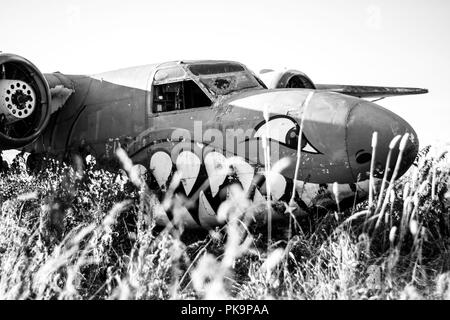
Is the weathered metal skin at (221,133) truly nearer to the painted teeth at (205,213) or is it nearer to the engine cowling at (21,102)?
the painted teeth at (205,213)

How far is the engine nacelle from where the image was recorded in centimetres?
874

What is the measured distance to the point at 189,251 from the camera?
19.6 feet

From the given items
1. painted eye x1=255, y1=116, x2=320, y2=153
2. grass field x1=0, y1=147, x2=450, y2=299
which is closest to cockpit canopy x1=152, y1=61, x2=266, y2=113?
painted eye x1=255, y1=116, x2=320, y2=153

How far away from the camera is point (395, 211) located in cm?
654

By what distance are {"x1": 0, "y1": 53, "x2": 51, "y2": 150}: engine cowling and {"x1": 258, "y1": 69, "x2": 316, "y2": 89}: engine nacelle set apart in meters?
3.74

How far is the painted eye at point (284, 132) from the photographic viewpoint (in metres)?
5.53

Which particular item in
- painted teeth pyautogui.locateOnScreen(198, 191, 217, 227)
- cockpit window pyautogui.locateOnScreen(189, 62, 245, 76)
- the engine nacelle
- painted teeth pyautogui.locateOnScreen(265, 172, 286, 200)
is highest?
cockpit window pyautogui.locateOnScreen(189, 62, 245, 76)

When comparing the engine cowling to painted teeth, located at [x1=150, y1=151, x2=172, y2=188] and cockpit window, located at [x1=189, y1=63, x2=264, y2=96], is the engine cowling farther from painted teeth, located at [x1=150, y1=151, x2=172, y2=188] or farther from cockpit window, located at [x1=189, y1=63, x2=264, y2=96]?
cockpit window, located at [x1=189, y1=63, x2=264, y2=96]

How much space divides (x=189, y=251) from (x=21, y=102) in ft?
10.6

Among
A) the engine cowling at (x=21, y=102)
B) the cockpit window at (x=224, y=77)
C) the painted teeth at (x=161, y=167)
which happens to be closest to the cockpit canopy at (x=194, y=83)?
the cockpit window at (x=224, y=77)

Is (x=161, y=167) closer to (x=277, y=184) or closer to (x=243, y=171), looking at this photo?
(x=243, y=171)

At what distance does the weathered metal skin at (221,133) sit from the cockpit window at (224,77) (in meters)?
0.02
